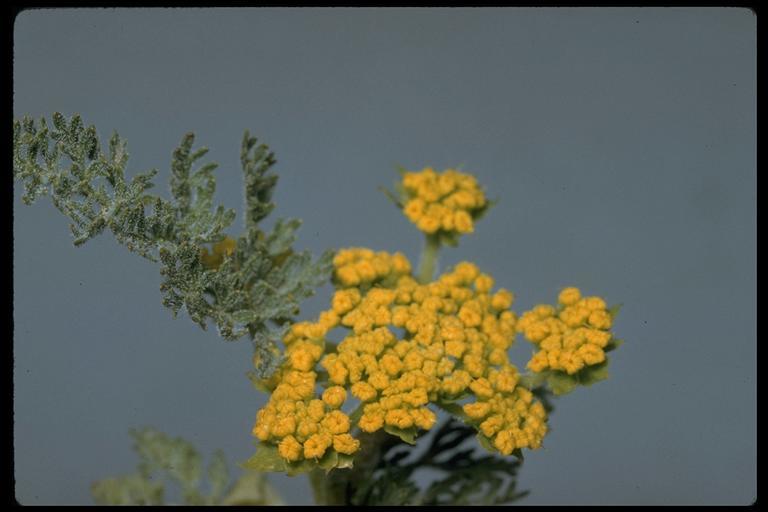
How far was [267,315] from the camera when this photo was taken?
115 inches

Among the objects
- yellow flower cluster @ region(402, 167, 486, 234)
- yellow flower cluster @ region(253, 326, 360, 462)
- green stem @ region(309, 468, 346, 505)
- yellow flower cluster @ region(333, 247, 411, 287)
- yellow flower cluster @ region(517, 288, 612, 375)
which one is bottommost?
green stem @ region(309, 468, 346, 505)

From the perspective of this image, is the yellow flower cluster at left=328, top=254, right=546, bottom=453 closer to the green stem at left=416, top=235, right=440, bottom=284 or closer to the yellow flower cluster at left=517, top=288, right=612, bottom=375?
the yellow flower cluster at left=517, top=288, right=612, bottom=375

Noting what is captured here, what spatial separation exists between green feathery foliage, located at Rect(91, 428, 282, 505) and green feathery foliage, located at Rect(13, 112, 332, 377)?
0.86 metres

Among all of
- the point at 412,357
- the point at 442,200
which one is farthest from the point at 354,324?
the point at 442,200

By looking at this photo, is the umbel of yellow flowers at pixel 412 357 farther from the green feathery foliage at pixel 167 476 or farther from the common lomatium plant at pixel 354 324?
the green feathery foliage at pixel 167 476

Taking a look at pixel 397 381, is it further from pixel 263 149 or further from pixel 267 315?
pixel 263 149

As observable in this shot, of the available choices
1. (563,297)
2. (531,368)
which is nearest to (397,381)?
(531,368)

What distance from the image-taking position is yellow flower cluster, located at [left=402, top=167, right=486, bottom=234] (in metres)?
3.30

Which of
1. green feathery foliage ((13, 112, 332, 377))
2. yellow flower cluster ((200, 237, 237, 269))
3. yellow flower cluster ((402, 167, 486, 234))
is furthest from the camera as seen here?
yellow flower cluster ((402, 167, 486, 234))

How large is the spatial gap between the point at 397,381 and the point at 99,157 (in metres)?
0.93

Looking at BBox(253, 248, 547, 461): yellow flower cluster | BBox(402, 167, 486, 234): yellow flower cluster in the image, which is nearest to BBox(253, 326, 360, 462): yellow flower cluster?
BBox(253, 248, 547, 461): yellow flower cluster

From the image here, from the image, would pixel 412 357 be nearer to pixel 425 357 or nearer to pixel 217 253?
pixel 425 357

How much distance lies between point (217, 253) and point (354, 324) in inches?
17.9

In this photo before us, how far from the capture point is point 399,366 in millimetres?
2777
